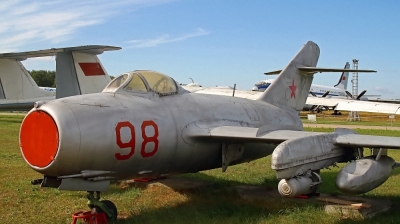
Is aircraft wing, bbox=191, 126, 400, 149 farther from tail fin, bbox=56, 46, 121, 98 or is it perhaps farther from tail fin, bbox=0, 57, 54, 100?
tail fin, bbox=0, 57, 54, 100

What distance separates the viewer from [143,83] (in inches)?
275

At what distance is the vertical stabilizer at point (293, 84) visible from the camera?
33.3 ft

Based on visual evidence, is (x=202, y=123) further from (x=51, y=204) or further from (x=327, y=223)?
(x=51, y=204)

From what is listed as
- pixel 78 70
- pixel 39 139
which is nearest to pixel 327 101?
pixel 78 70

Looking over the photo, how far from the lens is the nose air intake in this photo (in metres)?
5.33

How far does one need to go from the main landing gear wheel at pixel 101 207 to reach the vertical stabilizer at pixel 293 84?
4870 millimetres

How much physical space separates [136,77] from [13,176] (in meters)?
5.77

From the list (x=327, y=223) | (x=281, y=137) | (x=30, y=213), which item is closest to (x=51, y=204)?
(x=30, y=213)

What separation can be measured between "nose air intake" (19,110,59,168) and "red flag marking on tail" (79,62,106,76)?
12.1m

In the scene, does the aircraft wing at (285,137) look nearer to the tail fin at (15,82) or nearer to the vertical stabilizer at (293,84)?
the vertical stabilizer at (293,84)

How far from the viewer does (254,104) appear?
9141 mm

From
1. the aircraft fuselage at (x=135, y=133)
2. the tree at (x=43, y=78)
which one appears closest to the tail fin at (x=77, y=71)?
the aircraft fuselage at (x=135, y=133)

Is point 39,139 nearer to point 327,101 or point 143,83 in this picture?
point 143,83

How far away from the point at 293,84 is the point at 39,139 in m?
6.97
